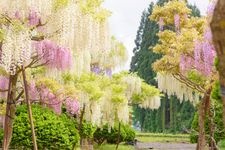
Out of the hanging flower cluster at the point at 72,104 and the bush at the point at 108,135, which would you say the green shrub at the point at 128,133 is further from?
the hanging flower cluster at the point at 72,104

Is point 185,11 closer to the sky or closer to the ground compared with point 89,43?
closer to the sky

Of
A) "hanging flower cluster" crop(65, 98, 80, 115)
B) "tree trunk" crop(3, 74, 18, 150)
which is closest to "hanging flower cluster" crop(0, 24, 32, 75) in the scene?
"tree trunk" crop(3, 74, 18, 150)

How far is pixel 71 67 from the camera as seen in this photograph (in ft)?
28.8

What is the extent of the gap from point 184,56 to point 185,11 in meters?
1.30

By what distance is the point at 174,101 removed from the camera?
40.2m

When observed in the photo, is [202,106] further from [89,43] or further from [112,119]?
[112,119]

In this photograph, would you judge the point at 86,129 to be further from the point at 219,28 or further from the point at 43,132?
the point at 219,28

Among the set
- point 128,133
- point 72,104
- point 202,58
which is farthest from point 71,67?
point 128,133

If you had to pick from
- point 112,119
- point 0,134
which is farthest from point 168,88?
point 0,134

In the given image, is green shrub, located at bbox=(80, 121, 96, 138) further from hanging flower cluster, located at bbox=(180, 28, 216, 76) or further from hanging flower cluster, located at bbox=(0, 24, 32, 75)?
hanging flower cluster, located at bbox=(0, 24, 32, 75)

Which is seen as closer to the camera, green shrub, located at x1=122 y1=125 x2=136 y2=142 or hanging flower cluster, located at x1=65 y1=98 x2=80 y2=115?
hanging flower cluster, located at x1=65 y1=98 x2=80 y2=115

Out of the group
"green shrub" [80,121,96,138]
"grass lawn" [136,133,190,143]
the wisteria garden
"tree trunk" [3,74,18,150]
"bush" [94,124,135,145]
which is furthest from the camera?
"grass lawn" [136,133,190,143]

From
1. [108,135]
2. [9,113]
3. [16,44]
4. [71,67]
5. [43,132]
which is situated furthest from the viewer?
[108,135]

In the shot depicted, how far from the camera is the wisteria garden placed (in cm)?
717
